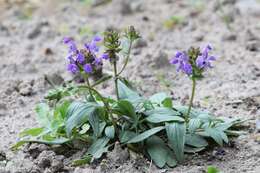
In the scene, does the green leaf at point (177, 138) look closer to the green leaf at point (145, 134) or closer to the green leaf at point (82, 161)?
the green leaf at point (145, 134)

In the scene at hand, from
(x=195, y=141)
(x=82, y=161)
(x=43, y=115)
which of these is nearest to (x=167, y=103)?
(x=195, y=141)

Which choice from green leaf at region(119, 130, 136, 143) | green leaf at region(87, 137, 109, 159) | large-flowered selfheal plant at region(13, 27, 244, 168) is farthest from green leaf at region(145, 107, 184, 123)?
green leaf at region(87, 137, 109, 159)

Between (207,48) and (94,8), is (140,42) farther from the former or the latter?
(207,48)

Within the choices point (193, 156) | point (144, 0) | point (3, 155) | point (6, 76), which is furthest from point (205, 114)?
point (144, 0)

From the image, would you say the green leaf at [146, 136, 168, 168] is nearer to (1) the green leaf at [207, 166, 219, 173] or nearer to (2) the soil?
(2) the soil

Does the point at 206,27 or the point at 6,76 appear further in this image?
the point at 206,27

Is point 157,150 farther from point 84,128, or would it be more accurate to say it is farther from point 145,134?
point 84,128
